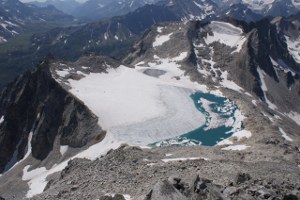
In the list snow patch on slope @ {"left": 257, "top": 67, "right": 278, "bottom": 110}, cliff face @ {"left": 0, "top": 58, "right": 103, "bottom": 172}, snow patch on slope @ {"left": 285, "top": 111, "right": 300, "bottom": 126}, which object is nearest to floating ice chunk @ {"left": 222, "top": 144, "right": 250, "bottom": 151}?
cliff face @ {"left": 0, "top": 58, "right": 103, "bottom": 172}

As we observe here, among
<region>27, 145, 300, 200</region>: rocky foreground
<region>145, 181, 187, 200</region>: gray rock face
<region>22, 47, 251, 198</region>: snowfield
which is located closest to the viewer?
<region>145, 181, 187, 200</region>: gray rock face

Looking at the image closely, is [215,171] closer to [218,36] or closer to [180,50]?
[180,50]

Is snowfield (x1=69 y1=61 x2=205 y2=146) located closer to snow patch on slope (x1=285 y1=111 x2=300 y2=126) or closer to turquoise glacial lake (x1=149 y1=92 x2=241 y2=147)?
turquoise glacial lake (x1=149 y1=92 x2=241 y2=147)

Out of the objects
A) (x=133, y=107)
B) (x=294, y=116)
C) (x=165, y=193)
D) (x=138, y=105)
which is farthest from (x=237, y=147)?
(x=294, y=116)

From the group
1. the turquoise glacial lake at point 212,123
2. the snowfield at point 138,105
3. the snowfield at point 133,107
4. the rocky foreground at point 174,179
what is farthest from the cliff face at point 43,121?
the rocky foreground at point 174,179

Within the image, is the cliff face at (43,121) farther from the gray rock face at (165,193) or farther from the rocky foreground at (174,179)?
the gray rock face at (165,193)

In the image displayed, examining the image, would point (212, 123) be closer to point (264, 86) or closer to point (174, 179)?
point (174, 179)
